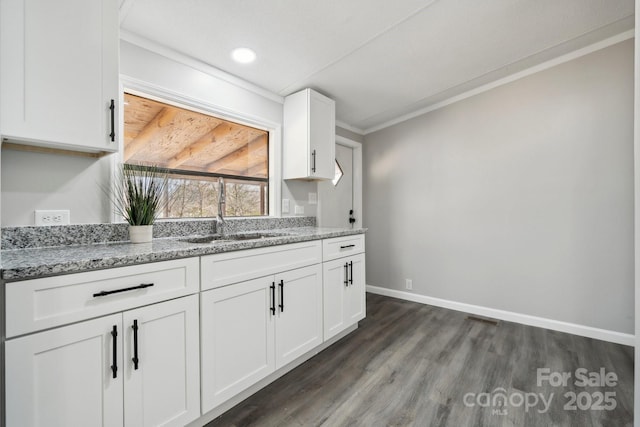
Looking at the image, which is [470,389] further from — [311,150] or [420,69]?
[420,69]

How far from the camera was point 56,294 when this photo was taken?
94 centimetres

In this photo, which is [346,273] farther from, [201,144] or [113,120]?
[113,120]

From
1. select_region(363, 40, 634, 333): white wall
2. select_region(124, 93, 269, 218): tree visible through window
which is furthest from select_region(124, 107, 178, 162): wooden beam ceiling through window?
select_region(363, 40, 634, 333): white wall

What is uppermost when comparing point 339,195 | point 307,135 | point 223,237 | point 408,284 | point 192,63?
point 192,63

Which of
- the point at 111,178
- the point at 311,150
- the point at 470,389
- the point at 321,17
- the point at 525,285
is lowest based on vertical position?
the point at 470,389

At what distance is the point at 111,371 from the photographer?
1062 millimetres

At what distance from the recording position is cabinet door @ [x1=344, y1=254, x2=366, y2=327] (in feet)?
7.76

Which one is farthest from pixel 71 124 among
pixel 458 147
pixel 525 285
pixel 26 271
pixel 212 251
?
pixel 525 285

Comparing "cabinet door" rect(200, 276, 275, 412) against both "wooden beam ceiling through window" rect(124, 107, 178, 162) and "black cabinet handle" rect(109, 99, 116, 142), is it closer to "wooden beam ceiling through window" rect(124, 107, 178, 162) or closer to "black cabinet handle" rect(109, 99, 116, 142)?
"black cabinet handle" rect(109, 99, 116, 142)

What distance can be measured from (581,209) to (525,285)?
835 mm

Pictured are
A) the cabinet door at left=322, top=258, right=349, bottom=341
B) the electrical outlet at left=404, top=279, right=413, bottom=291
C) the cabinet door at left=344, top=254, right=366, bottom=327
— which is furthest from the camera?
the electrical outlet at left=404, top=279, right=413, bottom=291

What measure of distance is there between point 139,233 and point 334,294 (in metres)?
1.43

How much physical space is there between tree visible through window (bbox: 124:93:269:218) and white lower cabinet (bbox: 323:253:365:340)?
0.91 m

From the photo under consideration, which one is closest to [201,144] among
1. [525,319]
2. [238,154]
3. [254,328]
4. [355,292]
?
[238,154]
